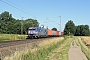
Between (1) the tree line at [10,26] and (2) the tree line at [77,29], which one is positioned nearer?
(1) the tree line at [10,26]

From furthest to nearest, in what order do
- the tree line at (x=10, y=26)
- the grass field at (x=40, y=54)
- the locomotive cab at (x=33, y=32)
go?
1. the tree line at (x=10, y=26)
2. the locomotive cab at (x=33, y=32)
3. the grass field at (x=40, y=54)

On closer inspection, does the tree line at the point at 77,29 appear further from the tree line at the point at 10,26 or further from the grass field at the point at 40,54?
the grass field at the point at 40,54

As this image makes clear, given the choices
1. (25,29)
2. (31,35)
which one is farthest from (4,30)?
(31,35)

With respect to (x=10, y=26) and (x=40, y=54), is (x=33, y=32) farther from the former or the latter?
(x=10, y=26)

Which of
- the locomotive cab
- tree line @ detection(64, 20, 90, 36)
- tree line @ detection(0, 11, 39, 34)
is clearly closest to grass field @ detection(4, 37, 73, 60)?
the locomotive cab

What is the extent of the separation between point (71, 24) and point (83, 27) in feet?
63.7

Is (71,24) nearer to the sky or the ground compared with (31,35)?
nearer to the sky

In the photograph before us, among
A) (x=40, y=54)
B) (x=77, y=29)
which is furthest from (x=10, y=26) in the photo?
(x=40, y=54)

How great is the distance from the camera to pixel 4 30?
121 metres

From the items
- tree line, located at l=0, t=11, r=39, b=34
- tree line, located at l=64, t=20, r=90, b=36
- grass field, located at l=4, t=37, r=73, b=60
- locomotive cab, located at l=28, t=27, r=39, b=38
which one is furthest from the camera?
tree line, located at l=64, t=20, r=90, b=36

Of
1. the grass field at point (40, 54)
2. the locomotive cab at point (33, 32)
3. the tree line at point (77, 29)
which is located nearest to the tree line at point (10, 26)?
the tree line at point (77, 29)

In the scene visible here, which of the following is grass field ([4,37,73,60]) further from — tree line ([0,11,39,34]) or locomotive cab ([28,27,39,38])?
tree line ([0,11,39,34])

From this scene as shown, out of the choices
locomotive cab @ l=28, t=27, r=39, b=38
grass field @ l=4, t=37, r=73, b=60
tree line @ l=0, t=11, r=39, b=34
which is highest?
tree line @ l=0, t=11, r=39, b=34

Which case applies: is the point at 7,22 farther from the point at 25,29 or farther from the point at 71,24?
the point at 71,24
